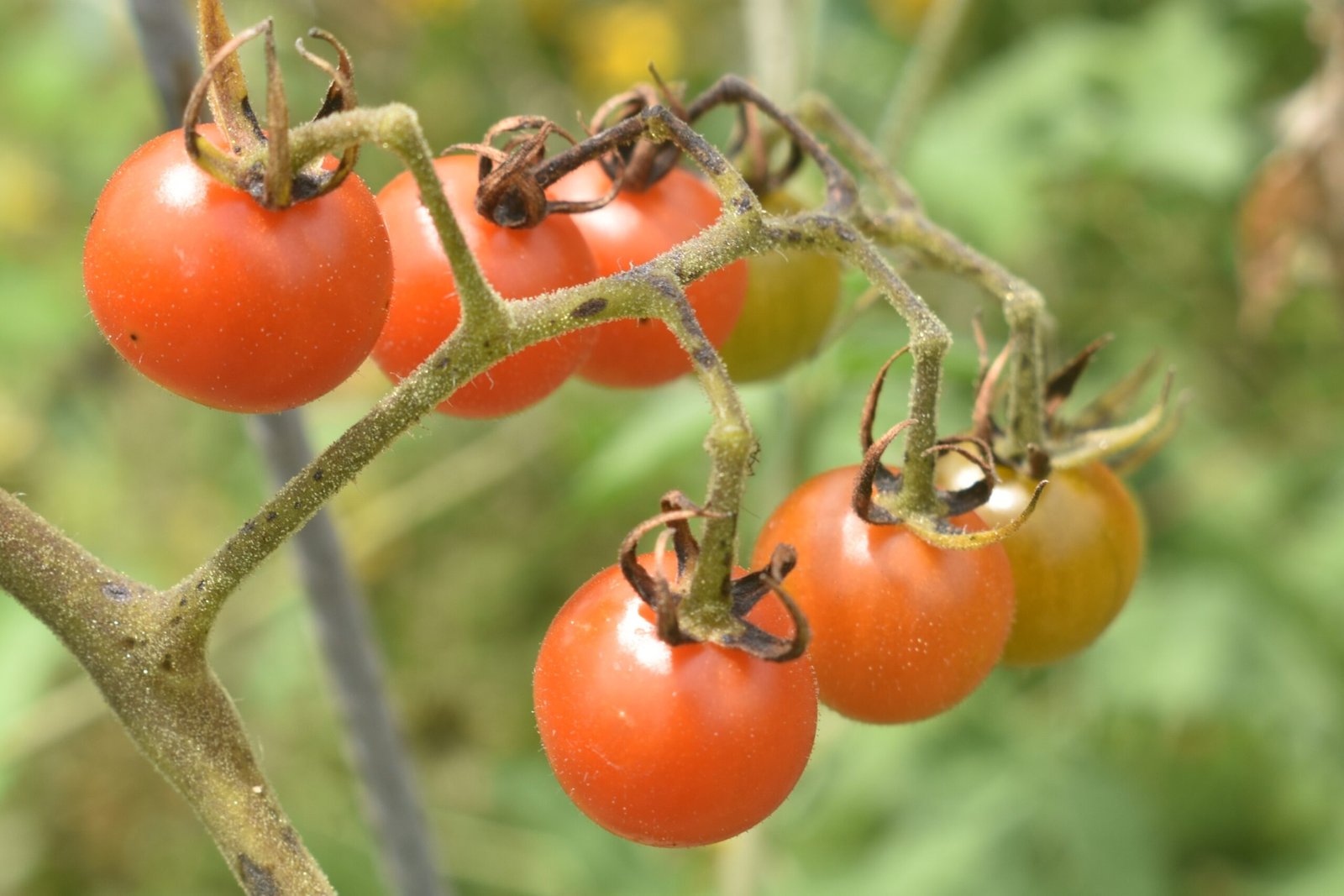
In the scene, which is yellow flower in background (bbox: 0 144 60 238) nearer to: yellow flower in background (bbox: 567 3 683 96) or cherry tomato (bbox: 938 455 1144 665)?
yellow flower in background (bbox: 567 3 683 96)

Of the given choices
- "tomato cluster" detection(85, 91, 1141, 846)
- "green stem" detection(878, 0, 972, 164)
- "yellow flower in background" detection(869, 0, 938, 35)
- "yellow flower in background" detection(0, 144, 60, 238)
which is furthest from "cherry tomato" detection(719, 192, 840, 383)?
"yellow flower in background" detection(0, 144, 60, 238)

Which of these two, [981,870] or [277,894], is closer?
[277,894]

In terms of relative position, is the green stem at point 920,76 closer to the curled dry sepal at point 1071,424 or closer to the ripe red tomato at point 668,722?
the curled dry sepal at point 1071,424

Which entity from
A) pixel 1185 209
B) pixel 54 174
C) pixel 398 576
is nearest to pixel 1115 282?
pixel 1185 209

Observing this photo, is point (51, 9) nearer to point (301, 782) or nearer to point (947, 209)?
point (301, 782)

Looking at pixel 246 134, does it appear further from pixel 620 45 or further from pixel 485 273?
pixel 620 45

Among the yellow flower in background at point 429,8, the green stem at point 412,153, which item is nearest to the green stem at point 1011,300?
the green stem at point 412,153
